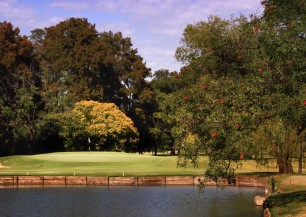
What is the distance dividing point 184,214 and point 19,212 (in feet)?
25.9

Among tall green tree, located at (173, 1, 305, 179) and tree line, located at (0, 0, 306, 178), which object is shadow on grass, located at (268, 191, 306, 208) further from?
tall green tree, located at (173, 1, 305, 179)

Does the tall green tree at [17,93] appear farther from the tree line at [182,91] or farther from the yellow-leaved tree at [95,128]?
the yellow-leaved tree at [95,128]

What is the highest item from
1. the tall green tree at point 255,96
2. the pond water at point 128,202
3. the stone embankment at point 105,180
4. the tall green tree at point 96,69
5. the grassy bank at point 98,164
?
the tall green tree at point 96,69

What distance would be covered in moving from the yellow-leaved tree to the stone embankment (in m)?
26.9

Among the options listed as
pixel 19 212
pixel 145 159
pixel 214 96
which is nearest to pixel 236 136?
pixel 214 96

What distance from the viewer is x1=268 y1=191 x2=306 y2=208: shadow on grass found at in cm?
2192

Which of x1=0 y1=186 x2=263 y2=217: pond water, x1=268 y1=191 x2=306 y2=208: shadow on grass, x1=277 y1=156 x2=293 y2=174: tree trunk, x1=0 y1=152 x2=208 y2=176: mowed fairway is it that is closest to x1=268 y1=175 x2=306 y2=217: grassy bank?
x1=268 y1=191 x2=306 y2=208: shadow on grass

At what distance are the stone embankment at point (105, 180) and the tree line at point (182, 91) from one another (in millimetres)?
4952

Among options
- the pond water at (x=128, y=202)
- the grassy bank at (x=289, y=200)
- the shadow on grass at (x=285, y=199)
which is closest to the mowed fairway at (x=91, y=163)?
the pond water at (x=128, y=202)

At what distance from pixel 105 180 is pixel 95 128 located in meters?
29.6

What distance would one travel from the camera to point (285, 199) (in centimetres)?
2316

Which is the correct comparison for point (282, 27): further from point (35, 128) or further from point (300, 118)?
point (35, 128)

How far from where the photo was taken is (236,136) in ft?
54.5

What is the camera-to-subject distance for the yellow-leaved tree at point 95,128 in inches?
2638
